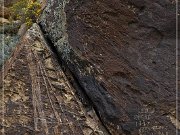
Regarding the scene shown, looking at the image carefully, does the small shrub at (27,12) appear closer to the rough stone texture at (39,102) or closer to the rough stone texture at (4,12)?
the rough stone texture at (4,12)

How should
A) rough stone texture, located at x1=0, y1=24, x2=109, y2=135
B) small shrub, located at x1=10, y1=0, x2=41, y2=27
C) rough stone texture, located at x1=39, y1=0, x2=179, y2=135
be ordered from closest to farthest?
rough stone texture, located at x1=39, y1=0, x2=179, y2=135
rough stone texture, located at x1=0, y1=24, x2=109, y2=135
small shrub, located at x1=10, y1=0, x2=41, y2=27

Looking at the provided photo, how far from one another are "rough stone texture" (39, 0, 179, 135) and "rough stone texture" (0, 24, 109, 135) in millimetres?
253

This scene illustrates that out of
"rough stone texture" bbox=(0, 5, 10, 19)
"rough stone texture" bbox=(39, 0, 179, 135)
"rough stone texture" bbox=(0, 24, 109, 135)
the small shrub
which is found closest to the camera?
"rough stone texture" bbox=(39, 0, 179, 135)

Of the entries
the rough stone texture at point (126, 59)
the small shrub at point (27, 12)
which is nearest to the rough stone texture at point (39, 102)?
the rough stone texture at point (126, 59)

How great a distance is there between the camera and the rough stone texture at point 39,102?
6758mm

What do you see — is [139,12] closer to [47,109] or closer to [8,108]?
[47,109]

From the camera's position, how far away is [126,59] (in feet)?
21.4

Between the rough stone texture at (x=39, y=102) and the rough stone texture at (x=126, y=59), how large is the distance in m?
0.25

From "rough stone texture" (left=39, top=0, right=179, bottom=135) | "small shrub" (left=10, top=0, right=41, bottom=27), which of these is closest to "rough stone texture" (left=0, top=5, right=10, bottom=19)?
"small shrub" (left=10, top=0, right=41, bottom=27)

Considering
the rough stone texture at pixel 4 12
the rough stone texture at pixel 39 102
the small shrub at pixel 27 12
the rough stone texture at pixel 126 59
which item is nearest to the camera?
the rough stone texture at pixel 126 59

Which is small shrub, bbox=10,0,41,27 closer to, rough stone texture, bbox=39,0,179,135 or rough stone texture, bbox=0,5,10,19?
rough stone texture, bbox=0,5,10,19

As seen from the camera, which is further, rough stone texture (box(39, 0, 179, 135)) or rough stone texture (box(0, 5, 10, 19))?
rough stone texture (box(0, 5, 10, 19))

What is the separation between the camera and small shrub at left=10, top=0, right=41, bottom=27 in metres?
9.31

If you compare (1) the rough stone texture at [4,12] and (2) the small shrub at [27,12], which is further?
(1) the rough stone texture at [4,12]
